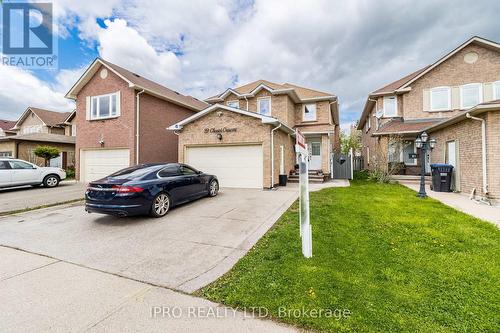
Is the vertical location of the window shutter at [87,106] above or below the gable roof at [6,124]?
below

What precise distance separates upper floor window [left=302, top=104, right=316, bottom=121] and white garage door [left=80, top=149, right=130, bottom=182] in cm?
1275

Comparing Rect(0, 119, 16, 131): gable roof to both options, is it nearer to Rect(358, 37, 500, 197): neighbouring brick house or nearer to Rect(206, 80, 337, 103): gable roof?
Rect(206, 80, 337, 103): gable roof

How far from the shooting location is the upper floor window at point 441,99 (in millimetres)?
14913

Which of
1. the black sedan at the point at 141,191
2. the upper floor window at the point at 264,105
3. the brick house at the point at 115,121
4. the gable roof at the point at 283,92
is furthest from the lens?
the upper floor window at the point at 264,105

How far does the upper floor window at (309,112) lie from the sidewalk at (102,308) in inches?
646

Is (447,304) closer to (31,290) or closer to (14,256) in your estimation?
(31,290)

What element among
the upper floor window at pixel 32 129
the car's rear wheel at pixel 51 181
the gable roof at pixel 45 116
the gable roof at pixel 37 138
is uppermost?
the gable roof at pixel 45 116

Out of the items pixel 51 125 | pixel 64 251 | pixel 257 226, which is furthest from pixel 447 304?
pixel 51 125

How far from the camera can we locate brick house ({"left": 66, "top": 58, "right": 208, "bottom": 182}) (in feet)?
45.0

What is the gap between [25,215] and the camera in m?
6.86

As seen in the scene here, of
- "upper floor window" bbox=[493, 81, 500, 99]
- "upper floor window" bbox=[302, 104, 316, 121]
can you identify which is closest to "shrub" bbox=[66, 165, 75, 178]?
"upper floor window" bbox=[302, 104, 316, 121]

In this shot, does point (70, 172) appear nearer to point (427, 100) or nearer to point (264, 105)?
point (264, 105)

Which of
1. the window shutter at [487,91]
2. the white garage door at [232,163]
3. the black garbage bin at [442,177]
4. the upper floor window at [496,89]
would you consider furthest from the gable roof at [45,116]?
the upper floor window at [496,89]

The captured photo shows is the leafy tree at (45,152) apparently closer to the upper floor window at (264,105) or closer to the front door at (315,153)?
the upper floor window at (264,105)
